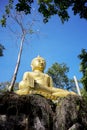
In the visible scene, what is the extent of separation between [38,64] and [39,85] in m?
2.38

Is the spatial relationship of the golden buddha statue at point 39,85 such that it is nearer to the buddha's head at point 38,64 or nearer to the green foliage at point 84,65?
the buddha's head at point 38,64

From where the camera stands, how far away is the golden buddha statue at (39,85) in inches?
394

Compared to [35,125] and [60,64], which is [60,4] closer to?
[35,125]

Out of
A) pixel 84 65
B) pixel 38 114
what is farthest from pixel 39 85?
pixel 38 114

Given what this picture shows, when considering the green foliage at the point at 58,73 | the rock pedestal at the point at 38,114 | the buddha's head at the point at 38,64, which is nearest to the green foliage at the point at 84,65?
the rock pedestal at the point at 38,114

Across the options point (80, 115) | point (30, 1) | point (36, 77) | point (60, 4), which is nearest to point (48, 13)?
point (60, 4)

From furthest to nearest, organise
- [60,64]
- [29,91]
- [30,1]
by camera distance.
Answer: [60,64] → [29,91] → [30,1]

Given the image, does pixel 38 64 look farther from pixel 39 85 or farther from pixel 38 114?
pixel 38 114

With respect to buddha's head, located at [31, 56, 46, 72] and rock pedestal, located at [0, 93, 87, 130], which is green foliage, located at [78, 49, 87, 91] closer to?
rock pedestal, located at [0, 93, 87, 130]

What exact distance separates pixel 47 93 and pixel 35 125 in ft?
11.4

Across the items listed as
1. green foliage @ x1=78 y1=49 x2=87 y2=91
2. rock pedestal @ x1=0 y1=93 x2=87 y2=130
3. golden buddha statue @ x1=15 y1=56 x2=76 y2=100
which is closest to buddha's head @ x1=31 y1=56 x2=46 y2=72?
golden buddha statue @ x1=15 y1=56 x2=76 y2=100

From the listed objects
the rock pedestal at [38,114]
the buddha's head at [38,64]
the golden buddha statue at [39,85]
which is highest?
the buddha's head at [38,64]

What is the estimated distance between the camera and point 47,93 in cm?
1033

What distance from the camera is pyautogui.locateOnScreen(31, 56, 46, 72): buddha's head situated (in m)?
12.6
